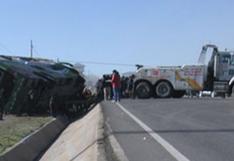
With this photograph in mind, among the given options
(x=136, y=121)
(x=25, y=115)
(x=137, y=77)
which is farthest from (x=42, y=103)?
(x=137, y=77)

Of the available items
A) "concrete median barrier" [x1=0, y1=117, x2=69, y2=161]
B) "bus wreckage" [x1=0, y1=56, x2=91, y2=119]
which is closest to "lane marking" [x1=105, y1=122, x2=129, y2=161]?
"concrete median barrier" [x1=0, y1=117, x2=69, y2=161]

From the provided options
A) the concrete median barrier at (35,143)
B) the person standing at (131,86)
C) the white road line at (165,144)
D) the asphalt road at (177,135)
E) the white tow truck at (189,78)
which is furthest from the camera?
the person standing at (131,86)

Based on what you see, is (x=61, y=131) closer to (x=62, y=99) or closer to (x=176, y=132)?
(x=62, y=99)

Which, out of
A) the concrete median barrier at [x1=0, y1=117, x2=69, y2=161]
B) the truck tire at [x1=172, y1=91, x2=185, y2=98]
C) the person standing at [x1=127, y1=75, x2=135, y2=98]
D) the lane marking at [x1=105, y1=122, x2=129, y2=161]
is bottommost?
the concrete median barrier at [x1=0, y1=117, x2=69, y2=161]

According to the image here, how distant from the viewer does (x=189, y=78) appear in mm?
40531

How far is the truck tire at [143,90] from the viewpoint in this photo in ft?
135

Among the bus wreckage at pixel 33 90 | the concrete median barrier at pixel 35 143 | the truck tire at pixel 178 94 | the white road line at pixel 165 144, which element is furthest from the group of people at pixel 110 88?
the white road line at pixel 165 144

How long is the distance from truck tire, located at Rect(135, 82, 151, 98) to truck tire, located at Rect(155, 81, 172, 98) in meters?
0.54

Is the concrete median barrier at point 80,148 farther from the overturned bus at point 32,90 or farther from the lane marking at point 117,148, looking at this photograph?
the overturned bus at point 32,90

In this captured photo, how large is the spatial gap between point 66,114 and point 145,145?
19319mm

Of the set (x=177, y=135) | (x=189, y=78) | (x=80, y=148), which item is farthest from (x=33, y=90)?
(x=177, y=135)

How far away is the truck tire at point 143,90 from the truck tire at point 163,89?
1.77 feet

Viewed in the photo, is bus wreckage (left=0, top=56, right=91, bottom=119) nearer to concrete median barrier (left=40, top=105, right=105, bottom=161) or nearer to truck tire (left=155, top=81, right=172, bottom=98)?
concrete median barrier (left=40, top=105, right=105, bottom=161)

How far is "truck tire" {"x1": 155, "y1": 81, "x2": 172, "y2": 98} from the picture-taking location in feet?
134
